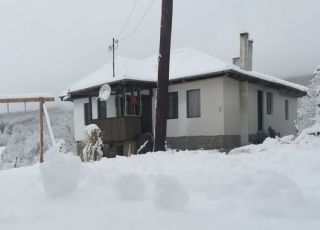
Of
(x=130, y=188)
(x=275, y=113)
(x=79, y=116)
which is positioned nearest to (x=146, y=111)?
(x=79, y=116)

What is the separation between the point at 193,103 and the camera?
715 inches

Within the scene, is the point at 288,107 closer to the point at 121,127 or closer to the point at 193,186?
the point at 121,127

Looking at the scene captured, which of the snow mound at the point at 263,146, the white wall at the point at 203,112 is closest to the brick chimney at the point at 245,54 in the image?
the white wall at the point at 203,112

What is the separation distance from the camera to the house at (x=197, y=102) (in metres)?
17.2

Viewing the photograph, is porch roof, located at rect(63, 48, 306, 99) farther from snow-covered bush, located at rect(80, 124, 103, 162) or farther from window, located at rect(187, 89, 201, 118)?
snow-covered bush, located at rect(80, 124, 103, 162)

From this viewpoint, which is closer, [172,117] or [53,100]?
[53,100]

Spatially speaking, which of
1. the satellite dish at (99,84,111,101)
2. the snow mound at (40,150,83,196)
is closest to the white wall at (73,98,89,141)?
the satellite dish at (99,84,111,101)

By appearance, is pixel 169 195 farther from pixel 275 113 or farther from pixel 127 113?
pixel 275 113

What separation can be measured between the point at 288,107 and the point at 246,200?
21.9 metres

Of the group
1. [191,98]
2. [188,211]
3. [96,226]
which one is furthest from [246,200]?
[191,98]

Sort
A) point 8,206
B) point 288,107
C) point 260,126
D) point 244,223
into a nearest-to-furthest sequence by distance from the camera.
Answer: point 244,223 < point 8,206 < point 260,126 < point 288,107

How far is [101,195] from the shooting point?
3.72 meters

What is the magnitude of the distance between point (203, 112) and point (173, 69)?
327 centimetres

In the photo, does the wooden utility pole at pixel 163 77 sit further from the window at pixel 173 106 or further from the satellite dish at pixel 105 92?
the satellite dish at pixel 105 92
